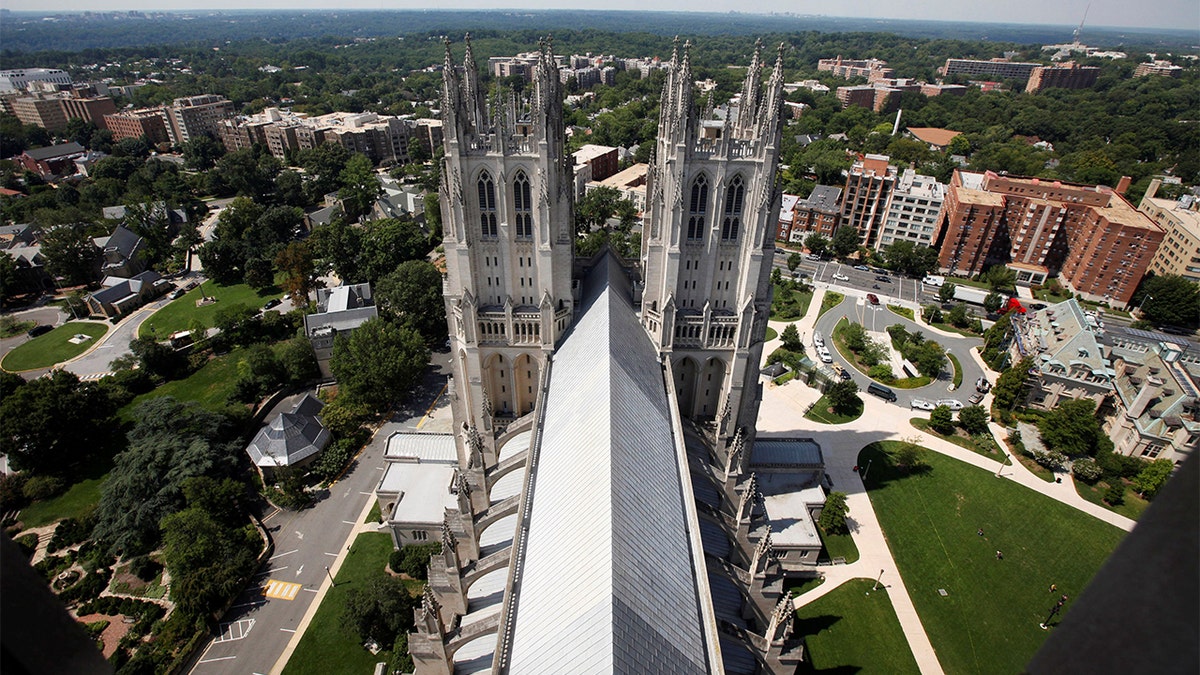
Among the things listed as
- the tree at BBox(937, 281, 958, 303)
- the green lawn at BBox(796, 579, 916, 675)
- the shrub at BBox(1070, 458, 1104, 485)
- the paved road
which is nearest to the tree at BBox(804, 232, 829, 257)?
the tree at BBox(937, 281, 958, 303)

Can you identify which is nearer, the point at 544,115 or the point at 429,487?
the point at 544,115

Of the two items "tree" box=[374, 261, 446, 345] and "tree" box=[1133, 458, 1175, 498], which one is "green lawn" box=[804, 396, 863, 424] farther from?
"tree" box=[374, 261, 446, 345]

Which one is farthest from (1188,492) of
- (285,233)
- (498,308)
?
(285,233)

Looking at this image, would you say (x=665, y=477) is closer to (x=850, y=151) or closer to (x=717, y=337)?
(x=717, y=337)

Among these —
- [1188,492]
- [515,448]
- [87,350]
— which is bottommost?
[87,350]

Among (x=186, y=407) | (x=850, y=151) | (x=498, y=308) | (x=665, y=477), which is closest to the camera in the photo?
(x=665, y=477)

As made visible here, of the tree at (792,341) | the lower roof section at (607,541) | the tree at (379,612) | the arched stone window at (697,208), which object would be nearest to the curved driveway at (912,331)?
the tree at (792,341)

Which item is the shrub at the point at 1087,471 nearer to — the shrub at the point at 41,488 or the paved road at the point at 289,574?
the paved road at the point at 289,574
